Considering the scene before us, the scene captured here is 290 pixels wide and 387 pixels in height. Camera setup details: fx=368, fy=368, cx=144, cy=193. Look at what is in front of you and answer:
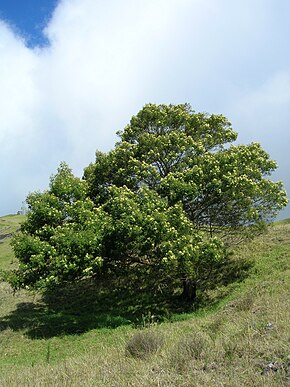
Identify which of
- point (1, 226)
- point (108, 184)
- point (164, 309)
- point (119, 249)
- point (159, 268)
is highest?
point (1, 226)

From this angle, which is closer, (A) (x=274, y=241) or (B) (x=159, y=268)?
(B) (x=159, y=268)

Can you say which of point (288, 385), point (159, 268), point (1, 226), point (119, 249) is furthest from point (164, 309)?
point (1, 226)

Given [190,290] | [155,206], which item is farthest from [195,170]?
[190,290]

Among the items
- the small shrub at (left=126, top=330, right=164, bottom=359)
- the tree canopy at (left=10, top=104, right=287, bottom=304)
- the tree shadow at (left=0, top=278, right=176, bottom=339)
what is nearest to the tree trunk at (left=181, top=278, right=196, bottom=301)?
the tree canopy at (left=10, top=104, right=287, bottom=304)

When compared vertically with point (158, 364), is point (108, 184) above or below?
above

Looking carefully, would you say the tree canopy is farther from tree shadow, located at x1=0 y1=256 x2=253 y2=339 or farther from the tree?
tree shadow, located at x1=0 y1=256 x2=253 y2=339

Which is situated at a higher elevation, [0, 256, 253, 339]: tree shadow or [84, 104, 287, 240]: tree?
[84, 104, 287, 240]: tree

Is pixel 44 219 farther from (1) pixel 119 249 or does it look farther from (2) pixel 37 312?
(2) pixel 37 312

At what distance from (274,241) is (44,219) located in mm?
17313

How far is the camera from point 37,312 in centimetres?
2502

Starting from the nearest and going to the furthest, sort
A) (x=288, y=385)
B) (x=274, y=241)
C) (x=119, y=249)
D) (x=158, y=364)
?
(x=288, y=385) → (x=158, y=364) → (x=119, y=249) → (x=274, y=241)

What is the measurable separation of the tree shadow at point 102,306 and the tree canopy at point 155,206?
1422 millimetres

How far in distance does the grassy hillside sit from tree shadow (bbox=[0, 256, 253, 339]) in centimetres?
8

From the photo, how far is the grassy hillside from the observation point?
755cm
